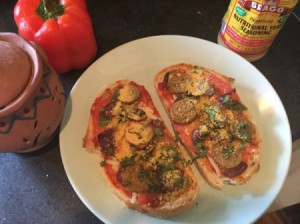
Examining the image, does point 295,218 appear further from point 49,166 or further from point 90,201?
point 49,166

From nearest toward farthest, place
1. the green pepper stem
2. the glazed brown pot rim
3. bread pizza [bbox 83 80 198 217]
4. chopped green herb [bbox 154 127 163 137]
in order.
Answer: the glazed brown pot rim < bread pizza [bbox 83 80 198 217] < chopped green herb [bbox 154 127 163 137] < the green pepper stem

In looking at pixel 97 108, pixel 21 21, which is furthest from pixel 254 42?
pixel 21 21

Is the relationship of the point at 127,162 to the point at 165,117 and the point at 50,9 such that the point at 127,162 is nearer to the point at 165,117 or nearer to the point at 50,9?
the point at 165,117

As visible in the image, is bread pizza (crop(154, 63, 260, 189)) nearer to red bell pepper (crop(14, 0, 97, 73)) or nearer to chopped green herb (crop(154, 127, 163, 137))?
Answer: chopped green herb (crop(154, 127, 163, 137))

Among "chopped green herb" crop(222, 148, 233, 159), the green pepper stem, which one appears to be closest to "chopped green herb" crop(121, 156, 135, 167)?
"chopped green herb" crop(222, 148, 233, 159)

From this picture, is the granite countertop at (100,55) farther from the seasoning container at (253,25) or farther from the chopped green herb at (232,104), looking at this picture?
the chopped green herb at (232,104)
